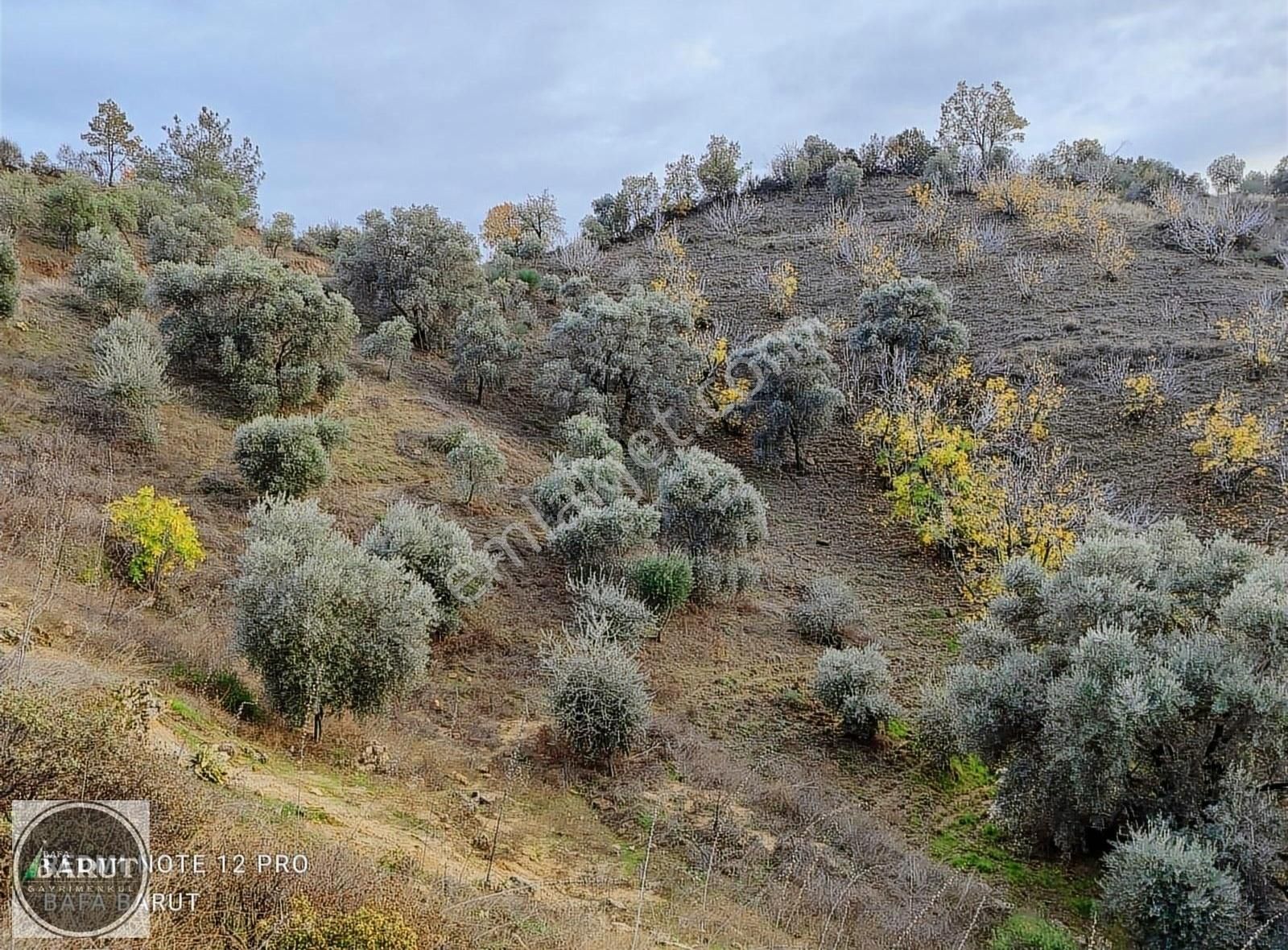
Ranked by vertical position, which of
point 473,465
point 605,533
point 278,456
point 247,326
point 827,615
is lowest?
point 827,615

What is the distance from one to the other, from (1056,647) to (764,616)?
26.8 feet

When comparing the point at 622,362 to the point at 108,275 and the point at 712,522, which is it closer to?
the point at 712,522

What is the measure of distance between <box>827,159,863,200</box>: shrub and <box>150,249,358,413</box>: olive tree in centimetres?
4378

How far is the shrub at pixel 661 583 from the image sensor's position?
1650 cm

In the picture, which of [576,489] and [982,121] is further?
[982,121]

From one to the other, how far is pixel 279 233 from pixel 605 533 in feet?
109

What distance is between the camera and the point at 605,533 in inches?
672

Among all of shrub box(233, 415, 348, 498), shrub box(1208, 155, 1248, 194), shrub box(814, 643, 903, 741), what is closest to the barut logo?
shrub box(814, 643, 903, 741)

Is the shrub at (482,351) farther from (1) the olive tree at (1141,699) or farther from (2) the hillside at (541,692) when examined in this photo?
(1) the olive tree at (1141,699)

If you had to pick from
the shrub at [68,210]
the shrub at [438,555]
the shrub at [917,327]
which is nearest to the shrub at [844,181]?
the shrub at [917,327]

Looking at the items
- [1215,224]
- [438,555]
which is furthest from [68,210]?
[1215,224]

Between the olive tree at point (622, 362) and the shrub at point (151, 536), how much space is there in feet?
53.5

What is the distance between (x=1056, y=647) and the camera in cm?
1105

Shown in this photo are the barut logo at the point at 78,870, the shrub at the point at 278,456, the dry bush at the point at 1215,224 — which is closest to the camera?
the barut logo at the point at 78,870
